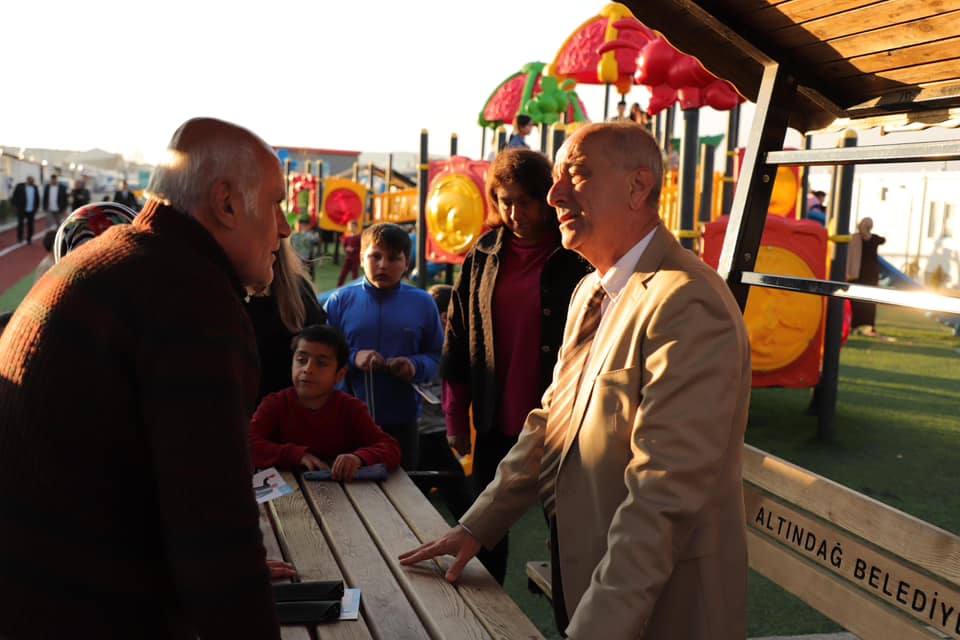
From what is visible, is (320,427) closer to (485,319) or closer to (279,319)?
(279,319)

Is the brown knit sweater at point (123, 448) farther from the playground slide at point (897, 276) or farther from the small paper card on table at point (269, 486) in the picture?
the playground slide at point (897, 276)

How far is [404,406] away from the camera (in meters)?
4.00

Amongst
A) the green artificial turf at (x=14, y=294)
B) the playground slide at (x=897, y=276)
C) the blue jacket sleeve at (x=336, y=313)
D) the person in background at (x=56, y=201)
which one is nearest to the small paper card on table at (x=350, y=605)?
the blue jacket sleeve at (x=336, y=313)

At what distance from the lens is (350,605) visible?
200 cm

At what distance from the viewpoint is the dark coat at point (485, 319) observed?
2938 mm

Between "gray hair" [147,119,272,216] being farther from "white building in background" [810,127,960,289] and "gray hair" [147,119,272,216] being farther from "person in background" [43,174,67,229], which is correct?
"person in background" [43,174,67,229]

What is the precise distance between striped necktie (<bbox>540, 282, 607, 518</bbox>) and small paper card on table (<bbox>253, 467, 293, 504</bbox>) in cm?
118

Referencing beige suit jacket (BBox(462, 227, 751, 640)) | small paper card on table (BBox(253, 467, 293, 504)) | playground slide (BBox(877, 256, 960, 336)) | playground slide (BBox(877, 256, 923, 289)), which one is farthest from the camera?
playground slide (BBox(877, 256, 923, 289))

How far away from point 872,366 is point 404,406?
7901 millimetres

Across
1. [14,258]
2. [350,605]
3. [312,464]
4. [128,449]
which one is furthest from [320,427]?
[14,258]

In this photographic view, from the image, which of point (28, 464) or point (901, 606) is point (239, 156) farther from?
point (901, 606)

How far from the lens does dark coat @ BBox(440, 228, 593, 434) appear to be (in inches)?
116

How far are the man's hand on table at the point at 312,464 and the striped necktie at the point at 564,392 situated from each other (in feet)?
4.42

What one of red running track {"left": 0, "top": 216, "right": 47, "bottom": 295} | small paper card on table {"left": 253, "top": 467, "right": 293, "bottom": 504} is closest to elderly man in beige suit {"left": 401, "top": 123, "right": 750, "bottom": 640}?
small paper card on table {"left": 253, "top": 467, "right": 293, "bottom": 504}
